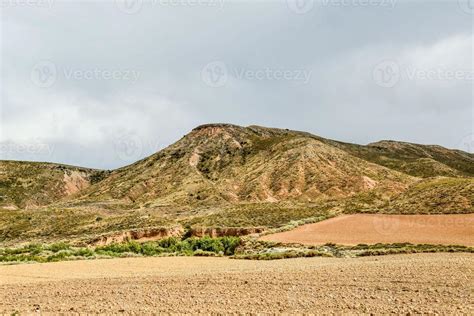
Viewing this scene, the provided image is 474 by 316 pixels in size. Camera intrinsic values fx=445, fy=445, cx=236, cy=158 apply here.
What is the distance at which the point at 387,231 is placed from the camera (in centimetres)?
3803

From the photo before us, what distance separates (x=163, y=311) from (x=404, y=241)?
23870 mm

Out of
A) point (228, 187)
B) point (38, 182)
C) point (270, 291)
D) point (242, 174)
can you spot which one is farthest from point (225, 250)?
point (38, 182)

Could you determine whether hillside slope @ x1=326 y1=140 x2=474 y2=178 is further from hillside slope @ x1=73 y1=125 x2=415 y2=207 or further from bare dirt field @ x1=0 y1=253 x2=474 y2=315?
bare dirt field @ x1=0 y1=253 x2=474 y2=315

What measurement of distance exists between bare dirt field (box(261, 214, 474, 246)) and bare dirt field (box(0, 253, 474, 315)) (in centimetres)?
1290

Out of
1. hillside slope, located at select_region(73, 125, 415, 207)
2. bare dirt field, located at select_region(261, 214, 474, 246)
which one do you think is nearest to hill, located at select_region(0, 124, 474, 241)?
hillside slope, located at select_region(73, 125, 415, 207)

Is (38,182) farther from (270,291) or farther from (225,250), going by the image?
(270,291)

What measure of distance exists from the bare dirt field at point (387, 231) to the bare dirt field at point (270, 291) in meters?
12.9

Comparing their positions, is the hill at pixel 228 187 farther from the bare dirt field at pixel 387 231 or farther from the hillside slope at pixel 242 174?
the bare dirt field at pixel 387 231

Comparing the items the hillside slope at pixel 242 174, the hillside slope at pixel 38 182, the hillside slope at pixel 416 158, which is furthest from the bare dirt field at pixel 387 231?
the hillside slope at pixel 38 182

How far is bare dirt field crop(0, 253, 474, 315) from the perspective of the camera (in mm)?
13523

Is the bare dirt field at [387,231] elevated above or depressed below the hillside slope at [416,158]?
below

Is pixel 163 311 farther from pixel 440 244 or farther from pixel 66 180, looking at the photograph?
pixel 66 180

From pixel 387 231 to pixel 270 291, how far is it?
2503 cm

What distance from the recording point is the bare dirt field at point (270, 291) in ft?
44.4
